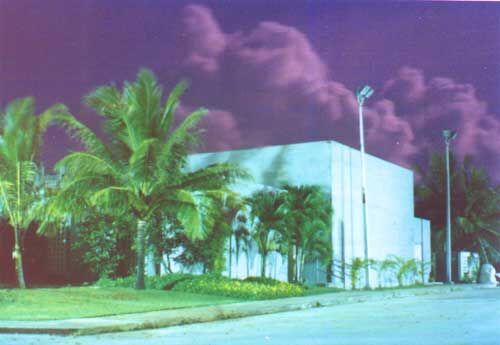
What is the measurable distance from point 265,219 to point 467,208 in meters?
29.7

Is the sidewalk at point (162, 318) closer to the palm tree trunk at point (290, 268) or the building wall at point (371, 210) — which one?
the palm tree trunk at point (290, 268)

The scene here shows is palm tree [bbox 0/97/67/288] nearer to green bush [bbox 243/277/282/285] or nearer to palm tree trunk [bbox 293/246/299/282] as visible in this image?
green bush [bbox 243/277/282/285]

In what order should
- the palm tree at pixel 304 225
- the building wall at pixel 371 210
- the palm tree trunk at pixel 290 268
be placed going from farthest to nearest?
the building wall at pixel 371 210 → the palm tree trunk at pixel 290 268 → the palm tree at pixel 304 225

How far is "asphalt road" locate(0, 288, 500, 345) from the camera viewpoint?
A: 38.0ft

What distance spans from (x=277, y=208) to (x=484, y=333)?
15092 mm

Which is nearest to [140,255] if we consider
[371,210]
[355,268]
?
[355,268]

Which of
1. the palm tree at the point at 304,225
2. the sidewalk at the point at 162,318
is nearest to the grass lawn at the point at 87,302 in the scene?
the sidewalk at the point at 162,318

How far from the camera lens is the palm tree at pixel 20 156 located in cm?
2259

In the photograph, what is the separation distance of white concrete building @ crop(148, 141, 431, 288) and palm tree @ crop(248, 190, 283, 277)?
0.87 meters

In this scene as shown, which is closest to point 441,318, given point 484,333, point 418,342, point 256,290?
point 484,333

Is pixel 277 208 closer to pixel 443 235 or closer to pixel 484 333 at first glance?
pixel 484 333

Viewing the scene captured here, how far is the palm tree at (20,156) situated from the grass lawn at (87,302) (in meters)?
3.31

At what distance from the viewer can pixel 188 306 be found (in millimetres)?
18547

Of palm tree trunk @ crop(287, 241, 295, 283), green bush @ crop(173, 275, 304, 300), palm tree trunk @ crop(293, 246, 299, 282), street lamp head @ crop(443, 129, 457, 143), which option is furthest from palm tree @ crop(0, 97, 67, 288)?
street lamp head @ crop(443, 129, 457, 143)
